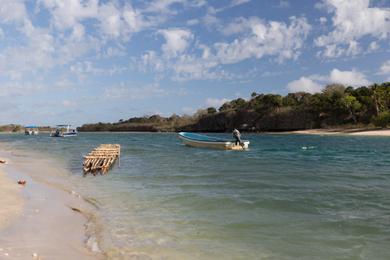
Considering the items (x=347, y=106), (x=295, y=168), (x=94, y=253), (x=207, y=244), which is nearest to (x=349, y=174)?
(x=295, y=168)

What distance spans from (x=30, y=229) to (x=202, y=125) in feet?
477

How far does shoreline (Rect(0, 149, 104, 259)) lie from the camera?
8.16 metres

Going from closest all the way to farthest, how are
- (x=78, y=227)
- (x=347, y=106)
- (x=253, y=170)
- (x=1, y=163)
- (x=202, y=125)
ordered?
(x=78, y=227) < (x=253, y=170) < (x=1, y=163) < (x=347, y=106) < (x=202, y=125)

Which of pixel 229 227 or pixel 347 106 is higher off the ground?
pixel 347 106

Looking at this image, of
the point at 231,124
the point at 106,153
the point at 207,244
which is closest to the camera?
the point at 207,244

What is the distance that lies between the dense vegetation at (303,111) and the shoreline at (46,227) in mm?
83732

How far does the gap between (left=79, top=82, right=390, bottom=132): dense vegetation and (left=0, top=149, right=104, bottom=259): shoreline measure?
83.7 m

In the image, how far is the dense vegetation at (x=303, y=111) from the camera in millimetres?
101062

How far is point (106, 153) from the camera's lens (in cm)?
3250

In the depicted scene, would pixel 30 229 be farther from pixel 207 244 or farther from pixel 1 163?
pixel 1 163

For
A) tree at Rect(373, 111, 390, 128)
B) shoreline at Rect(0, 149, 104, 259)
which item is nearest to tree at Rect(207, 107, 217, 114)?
tree at Rect(373, 111, 390, 128)

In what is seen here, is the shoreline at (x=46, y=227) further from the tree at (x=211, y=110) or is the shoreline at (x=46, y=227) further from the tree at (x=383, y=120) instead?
the tree at (x=211, y=110)

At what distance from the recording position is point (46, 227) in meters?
10.2

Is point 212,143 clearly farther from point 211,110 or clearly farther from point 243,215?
point 211,110
